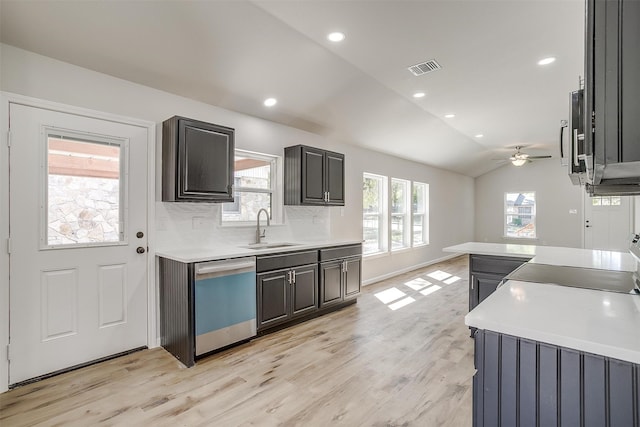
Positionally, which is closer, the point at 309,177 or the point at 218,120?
the point at 218,120

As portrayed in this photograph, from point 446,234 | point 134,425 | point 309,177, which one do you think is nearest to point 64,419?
point 134,425

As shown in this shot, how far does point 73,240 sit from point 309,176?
2466mm

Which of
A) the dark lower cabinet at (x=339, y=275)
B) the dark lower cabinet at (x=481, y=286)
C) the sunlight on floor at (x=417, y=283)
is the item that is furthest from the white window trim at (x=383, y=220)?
the dark lower cabinet at (x=481, y=286)

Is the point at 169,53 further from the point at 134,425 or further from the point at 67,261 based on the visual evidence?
the point at 134,425

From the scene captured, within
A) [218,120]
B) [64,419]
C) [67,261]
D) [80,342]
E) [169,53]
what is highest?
[169,53]

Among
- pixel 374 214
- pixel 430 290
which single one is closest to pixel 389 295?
pixel 430 290

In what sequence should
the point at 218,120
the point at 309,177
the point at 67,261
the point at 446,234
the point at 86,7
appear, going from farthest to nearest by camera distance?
the point at 446,234 < the point at 309,177 < the point at 218,120 < the point at 67,261 < the point at 86,7

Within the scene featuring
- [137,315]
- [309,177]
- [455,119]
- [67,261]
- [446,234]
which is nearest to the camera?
[67,261]

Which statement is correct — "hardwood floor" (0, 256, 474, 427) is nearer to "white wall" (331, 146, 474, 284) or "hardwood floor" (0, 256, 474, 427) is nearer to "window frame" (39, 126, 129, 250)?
"window frame" (39, 126, 129, 250)

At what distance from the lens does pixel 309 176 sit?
4.09m

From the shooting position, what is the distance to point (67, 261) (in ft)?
8.49

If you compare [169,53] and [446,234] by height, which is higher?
[169,53]

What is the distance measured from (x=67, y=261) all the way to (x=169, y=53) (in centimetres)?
186

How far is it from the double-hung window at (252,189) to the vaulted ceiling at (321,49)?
1.78 ft
